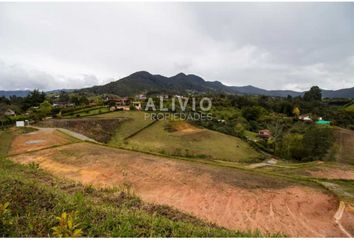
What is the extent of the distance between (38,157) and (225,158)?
1952cm

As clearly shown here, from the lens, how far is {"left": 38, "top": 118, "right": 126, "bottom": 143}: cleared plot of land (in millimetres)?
35194

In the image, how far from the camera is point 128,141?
1340 inches

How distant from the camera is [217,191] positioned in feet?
38.9

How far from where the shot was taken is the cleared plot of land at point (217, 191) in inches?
351

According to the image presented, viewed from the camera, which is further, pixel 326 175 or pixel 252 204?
pixel 326 175

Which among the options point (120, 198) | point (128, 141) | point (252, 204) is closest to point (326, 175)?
point (252, 204)

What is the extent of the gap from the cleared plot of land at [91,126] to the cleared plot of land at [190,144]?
413cm

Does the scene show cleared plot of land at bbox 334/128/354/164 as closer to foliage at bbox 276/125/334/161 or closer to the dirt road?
foliage at bbox 276/125/334/161

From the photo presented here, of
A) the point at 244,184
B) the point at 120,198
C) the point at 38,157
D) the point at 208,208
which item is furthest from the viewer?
the point at 38,157

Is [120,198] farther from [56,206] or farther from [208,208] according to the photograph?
[208,208]

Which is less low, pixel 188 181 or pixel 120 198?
pixel 120 198

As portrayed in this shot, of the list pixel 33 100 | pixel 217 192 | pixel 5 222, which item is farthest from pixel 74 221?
pixel 33 100

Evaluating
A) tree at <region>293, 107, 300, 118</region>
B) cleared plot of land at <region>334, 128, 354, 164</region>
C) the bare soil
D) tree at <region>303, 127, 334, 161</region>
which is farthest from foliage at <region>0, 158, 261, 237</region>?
tree at <region>293, 107, 300, 118</region>

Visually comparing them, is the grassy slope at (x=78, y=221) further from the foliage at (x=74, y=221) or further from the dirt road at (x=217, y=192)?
the dirt road at (x=217, y=192)
